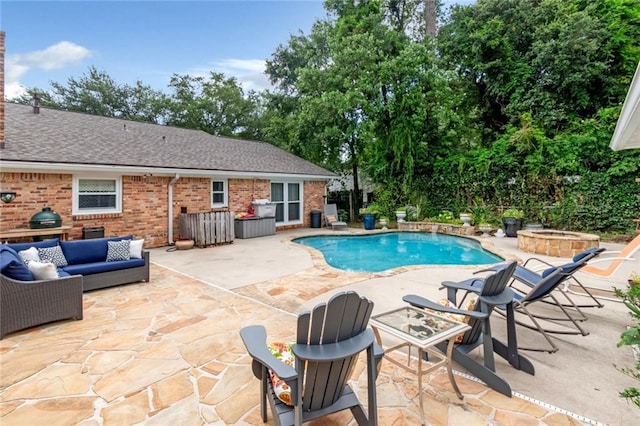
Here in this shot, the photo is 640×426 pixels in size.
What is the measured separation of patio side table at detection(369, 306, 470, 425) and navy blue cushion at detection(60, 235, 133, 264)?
18.4 ft

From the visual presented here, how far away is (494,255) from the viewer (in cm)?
902

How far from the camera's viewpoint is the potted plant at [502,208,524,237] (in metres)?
11.7

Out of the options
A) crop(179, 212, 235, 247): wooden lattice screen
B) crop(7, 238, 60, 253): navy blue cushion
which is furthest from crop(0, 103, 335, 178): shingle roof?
crop(7, 238, 60, 253): navy blue cushion

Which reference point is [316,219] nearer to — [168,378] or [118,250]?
[118,250]

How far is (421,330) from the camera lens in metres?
2.61

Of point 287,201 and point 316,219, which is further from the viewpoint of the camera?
point 316,219

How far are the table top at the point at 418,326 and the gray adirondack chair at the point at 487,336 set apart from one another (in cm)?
9

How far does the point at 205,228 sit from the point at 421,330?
343 inches

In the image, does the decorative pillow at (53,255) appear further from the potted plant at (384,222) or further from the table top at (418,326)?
the potted plant at (384,222)

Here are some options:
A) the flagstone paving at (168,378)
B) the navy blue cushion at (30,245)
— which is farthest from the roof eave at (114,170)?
the flagstone paving at (168,378)

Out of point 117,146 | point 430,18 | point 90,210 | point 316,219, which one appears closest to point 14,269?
point 90,210

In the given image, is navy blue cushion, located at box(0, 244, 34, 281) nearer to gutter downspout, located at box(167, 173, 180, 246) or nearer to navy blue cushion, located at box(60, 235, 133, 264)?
navy blue cushion, located at box(60, 235, 133, 264)

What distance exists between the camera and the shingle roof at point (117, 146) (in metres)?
8.16

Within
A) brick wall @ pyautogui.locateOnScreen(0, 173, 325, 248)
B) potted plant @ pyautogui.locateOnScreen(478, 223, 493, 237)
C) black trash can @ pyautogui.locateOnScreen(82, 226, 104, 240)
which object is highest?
brick wall @ pyautogui.locateOnScreen(0, 173, 325, 248)
